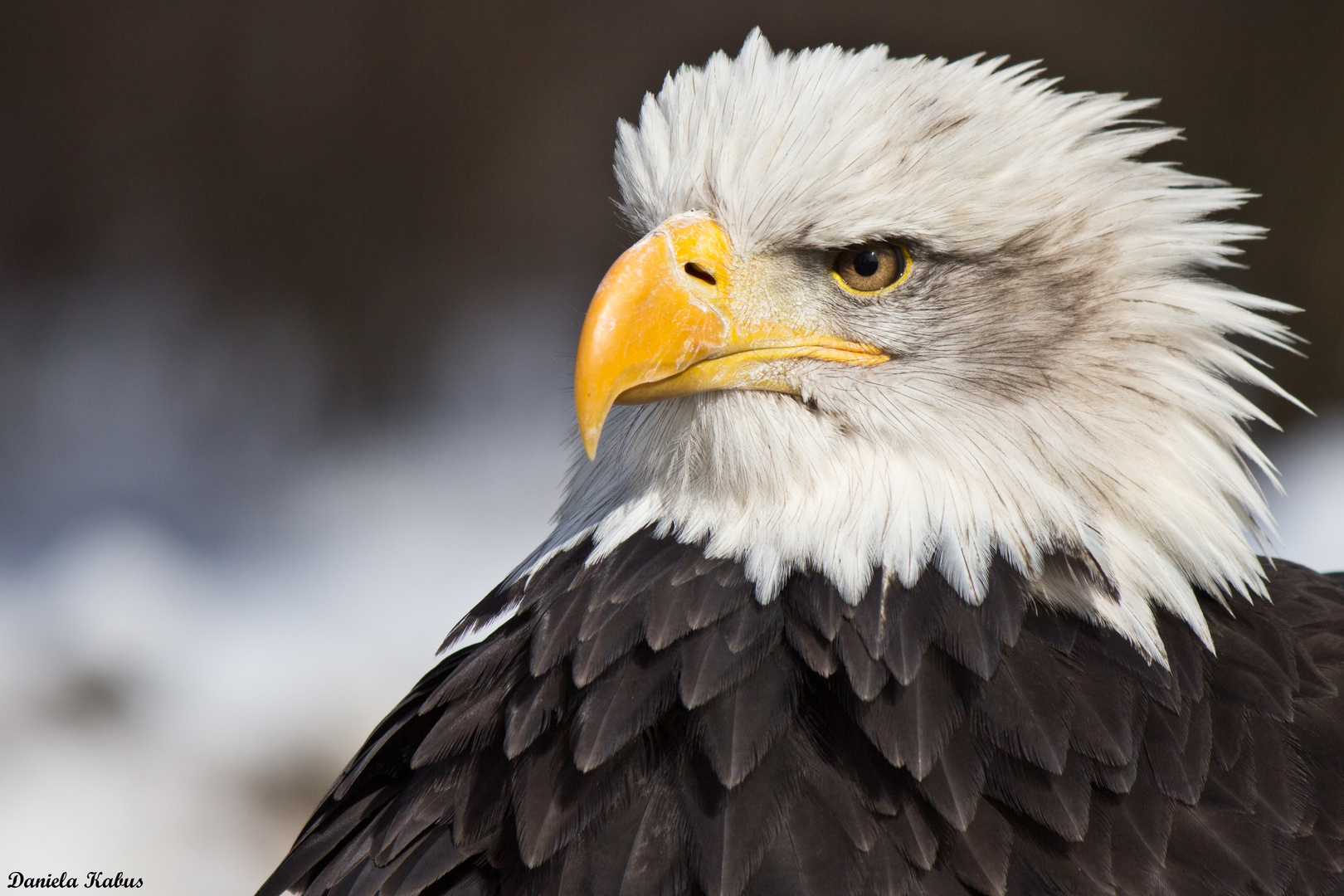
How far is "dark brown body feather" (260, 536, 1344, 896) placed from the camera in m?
1.57

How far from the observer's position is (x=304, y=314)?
565 centimetres

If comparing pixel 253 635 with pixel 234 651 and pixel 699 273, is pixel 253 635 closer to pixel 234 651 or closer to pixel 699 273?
pixel 234 651

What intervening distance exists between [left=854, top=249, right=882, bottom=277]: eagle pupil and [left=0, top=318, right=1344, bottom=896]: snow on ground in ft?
13.7

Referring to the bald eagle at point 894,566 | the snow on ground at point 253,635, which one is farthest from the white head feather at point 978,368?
the snow on ground at point 253,635

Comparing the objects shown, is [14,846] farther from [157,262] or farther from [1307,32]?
[1307,32]

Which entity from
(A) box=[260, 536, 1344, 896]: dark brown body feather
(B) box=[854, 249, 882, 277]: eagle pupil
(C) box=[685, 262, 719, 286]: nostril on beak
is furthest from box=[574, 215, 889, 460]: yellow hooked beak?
(A) box=[260, 536, 1344, 896]: dark brown body feather

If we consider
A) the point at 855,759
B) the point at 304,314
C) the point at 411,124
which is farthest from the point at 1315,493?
the point at 855,759

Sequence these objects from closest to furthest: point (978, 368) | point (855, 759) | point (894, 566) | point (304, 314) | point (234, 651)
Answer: point (855, 759), point (894, 566), point (978, 368), point (304, 314), point (234, 651)

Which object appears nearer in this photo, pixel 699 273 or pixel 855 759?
pixel 855 759

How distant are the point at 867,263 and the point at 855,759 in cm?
81

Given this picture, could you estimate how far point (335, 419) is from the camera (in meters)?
6.15

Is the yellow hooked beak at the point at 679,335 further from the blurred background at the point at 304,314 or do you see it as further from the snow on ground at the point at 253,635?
the snow on ground at the point at 253,635

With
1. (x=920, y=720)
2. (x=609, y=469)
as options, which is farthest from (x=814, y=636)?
(x=609, y=469)

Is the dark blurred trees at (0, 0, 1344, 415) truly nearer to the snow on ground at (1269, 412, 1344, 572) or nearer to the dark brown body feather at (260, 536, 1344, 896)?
the snow on ground at (1269, 412, 1344, 572)
